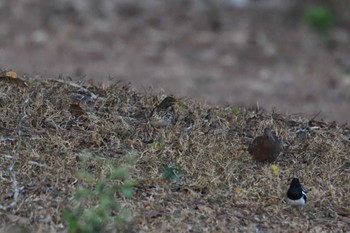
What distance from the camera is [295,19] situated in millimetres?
12430

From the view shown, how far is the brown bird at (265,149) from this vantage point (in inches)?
208

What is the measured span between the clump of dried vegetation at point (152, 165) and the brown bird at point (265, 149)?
0.05m

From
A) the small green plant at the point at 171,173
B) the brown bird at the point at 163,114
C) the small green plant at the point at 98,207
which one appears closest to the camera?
the small green plant at the point at 98,207

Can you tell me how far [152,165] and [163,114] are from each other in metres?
0.59

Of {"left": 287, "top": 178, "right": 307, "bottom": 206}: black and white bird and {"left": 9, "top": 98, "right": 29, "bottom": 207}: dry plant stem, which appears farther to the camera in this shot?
{"left": 287, "top": 178, "right": 307, "bottom": 206}: black and white bird

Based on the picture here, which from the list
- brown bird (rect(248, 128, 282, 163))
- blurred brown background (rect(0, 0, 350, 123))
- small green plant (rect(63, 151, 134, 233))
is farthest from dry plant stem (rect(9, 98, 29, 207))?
blurred brown background (rect(0, 0, 350, 123))

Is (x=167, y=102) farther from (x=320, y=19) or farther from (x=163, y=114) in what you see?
(x=320, y=19)

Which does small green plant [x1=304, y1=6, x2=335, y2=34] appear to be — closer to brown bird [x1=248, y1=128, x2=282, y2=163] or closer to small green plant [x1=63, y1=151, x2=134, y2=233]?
brown bird [x1=248, y1=128, x2=282, y2=163]

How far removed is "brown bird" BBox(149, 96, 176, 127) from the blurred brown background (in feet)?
14.6

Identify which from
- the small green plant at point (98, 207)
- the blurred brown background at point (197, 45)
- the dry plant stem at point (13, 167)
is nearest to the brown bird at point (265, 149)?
the small green plant at point (98, 207)

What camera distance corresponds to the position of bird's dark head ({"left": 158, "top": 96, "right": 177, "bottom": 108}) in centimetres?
562

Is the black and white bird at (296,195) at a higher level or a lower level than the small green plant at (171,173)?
lower

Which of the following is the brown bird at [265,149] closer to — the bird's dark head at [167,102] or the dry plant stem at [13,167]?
the bird's dark head at [167,102]

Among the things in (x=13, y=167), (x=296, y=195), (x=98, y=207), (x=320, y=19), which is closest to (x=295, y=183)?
(x=296, y=195)
